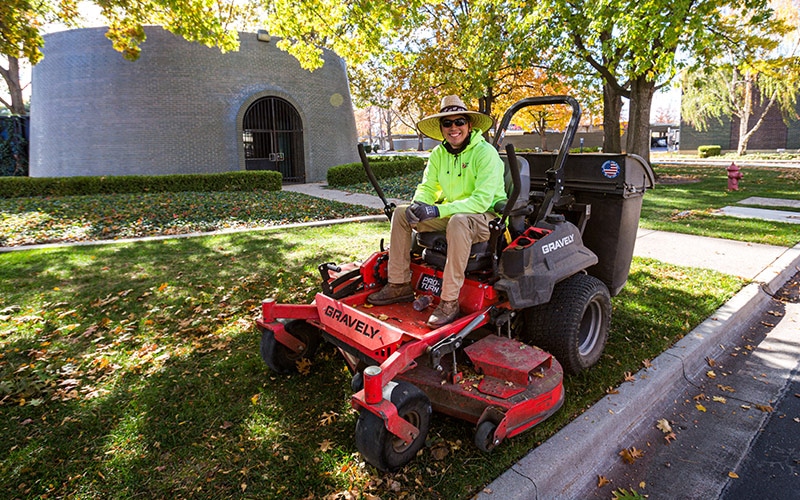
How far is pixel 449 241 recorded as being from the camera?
3.17m

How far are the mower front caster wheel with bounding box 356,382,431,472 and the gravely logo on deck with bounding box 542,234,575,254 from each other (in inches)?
54.5

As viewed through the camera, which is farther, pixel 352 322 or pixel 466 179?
pixel 466 179

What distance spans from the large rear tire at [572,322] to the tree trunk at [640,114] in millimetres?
11561

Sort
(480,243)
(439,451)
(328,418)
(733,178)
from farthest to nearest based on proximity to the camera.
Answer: (733,178), (480,243), (328,418), (439,451)

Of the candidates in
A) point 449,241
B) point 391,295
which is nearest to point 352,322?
point 391,295

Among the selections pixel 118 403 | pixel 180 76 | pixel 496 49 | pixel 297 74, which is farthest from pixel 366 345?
pixel 297 74

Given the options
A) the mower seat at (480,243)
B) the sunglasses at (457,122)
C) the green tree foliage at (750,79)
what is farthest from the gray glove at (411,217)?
Answer: the green tree foliage at (750,79)

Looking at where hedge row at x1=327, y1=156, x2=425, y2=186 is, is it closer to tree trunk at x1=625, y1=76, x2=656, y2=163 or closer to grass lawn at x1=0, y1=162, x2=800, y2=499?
tree trunk at x1=625, y1=76, x2=656, y2=163

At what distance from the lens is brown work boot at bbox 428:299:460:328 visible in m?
3.06

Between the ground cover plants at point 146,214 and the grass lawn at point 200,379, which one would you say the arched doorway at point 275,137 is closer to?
the ground cover plants at point 146,214

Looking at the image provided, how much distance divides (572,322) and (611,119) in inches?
574

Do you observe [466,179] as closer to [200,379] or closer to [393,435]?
[393,435]

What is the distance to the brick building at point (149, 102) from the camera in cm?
1470

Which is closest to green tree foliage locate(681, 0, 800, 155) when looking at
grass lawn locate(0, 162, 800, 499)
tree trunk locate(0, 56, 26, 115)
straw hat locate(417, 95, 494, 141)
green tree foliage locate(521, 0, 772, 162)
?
green tree foliage locate(521, 0, 772, 162)
